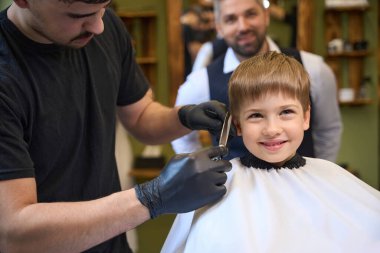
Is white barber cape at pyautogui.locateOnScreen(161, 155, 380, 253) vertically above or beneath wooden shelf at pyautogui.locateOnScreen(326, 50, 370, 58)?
beneath

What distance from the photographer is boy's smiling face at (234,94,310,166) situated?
4.18ft

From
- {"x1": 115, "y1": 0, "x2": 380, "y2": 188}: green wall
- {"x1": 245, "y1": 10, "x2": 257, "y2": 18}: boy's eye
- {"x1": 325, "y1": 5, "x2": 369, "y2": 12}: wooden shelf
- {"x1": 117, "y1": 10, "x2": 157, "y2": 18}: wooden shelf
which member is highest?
{"x1": 117, "y1": 10, "x2": 157, "y2": 18}: wooden shelf

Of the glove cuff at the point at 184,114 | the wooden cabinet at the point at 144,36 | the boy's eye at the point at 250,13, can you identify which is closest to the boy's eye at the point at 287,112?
the glove cuff at the point at 184,114

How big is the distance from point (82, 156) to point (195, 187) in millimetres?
471

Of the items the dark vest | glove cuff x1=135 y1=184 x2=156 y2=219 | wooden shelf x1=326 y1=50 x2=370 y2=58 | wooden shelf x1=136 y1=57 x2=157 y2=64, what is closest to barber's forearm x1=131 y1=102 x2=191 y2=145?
the dark vest

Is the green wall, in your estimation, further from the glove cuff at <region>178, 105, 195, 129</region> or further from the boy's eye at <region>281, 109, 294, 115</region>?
the boy's eye at <region>281, 109, 294, 115</region>

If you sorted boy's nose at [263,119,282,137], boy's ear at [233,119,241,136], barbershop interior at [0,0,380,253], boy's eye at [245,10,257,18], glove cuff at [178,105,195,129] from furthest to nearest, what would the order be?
barbershop interior at [0,0,380,253] < boy's eye at [245,10,257,18] < glove cuff at [178,105,195,129] < boy's ear at [233,119,241,136] < boy's nose at [263,119,282,137]

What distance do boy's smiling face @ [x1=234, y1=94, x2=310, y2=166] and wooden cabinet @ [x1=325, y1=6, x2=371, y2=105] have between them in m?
2.79

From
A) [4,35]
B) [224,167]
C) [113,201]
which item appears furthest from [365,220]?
[4,35]

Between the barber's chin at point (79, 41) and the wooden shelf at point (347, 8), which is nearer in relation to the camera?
the barber's chin at point (79, 41)

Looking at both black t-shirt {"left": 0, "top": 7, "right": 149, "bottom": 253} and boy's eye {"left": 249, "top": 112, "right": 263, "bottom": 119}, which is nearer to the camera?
black t-shirt {"left": 0, "top": 7, "right": 149, "bottom": 253}

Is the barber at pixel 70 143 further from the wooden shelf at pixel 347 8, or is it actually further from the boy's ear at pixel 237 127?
the wooden shelf at pixel 347 8

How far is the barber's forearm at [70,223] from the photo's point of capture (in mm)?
1103

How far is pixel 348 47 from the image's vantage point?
12.7ft
